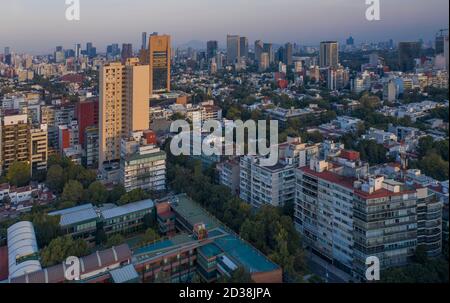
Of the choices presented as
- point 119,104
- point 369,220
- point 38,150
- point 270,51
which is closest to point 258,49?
point 270,51

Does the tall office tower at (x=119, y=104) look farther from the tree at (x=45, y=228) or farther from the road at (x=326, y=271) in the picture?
the road at (x=326, y=271)

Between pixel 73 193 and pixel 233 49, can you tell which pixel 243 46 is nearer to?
pixel 233 49

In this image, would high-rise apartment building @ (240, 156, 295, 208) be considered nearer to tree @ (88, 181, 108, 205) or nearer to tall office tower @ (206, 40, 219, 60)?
tree @ (88, 181, 108, 205)

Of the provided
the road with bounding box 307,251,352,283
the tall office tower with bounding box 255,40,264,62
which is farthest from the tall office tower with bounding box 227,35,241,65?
the road with bounding box 307,251,352,283

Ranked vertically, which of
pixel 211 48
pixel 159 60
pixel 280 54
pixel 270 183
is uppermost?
pixel 211 48

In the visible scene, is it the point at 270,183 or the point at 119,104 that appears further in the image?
the point at 119,104

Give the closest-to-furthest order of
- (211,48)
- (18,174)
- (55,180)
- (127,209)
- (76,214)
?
1. (76,214)
2. (127,209)
3. (55,180)
4. (18,174)
5. (211,48)
